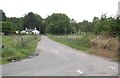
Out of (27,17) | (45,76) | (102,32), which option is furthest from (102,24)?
(27,17)

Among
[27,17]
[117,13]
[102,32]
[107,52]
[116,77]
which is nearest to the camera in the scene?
[116,77]

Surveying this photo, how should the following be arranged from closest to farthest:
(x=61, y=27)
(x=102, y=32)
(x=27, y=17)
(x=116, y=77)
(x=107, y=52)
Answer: (x=116, y=77), (x=107, y=52), (x=102, y=32), (x=61, y=27), (x=27, y=17)

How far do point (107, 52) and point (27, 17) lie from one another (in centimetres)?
15276

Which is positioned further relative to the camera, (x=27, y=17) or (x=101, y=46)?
(x=27, y=17)

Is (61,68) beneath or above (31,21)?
beneath

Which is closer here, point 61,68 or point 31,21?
point 61,68

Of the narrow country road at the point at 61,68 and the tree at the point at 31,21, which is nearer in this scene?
the narrow country road at the point at 61,68

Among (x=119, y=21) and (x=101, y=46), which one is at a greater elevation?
(x=119, y=21)

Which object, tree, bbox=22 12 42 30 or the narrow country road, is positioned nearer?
the narrow country road

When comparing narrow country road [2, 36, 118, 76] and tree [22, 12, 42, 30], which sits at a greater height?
tree [22, 12, 42, 30]

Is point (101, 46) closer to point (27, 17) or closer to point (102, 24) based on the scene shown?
point (102, 24)

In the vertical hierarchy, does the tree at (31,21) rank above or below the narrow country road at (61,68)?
above

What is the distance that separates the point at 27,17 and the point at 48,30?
96.1 feet

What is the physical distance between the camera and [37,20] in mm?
189500
